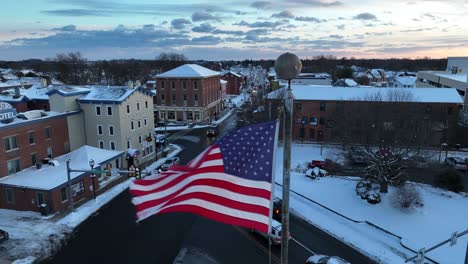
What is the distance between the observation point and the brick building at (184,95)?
7081cm

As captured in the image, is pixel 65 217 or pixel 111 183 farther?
pixel 111 183

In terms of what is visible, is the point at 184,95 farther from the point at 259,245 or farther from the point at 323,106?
the point at 259,245

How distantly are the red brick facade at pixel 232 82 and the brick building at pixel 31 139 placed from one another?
78515 mm

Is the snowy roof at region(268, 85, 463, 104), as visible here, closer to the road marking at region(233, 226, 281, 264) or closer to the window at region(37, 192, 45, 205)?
the road marking at region(233, 226, 281, 264)

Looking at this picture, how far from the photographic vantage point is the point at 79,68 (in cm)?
13825

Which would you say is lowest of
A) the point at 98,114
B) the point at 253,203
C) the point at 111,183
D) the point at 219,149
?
the point at 111,183

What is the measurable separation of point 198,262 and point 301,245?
7190mm

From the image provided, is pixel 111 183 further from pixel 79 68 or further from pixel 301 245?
pixel 79 68

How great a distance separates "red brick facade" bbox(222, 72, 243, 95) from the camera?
113188 mm

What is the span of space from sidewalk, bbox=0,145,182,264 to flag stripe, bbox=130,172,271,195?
1706cm

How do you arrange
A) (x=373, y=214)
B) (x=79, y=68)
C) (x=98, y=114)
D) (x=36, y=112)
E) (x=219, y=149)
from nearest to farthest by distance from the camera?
1. (x=219, y=149)
2. (x=373, y=214)
3. (x=36, y=112)
4. (x=98, y=114)
5. (x=79, y=68)

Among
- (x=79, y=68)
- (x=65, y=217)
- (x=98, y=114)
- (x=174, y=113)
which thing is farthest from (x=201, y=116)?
(x=79, y=68)

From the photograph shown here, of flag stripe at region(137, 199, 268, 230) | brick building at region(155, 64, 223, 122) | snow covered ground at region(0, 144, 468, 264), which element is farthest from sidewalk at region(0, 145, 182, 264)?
brick building at region(155, 64, 223, 122)

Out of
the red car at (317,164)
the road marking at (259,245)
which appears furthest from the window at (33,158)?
the red car at (317,164)
